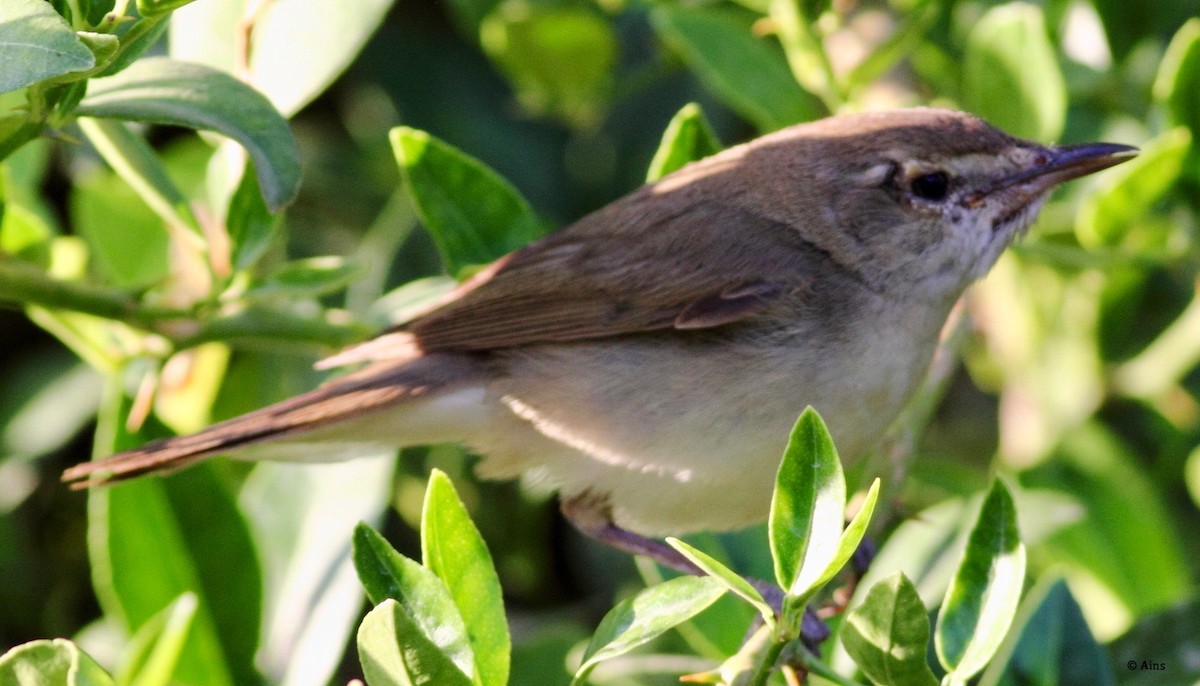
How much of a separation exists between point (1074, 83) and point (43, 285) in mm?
2622

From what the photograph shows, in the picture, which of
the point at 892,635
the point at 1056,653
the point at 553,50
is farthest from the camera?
the point at 553,50

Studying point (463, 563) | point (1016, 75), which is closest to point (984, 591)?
point (463, 563)

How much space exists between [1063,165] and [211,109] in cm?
189

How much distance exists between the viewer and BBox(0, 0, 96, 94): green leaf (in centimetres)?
183

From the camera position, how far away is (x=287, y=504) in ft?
11.0

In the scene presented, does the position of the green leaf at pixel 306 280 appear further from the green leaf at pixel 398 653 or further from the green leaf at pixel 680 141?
the green leaf at pixel 398 653

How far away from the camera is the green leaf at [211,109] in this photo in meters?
2.31

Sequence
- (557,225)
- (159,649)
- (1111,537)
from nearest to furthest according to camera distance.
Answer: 1. (159,649)
2. (1111,537)
3. (557,225)

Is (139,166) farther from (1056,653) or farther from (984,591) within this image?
(1056,653)

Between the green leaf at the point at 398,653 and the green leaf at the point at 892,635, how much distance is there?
62 cm

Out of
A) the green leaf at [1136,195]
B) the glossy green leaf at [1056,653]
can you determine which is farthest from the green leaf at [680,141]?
the glossy green leaf at [1056,653]

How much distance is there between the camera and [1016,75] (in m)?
3.45

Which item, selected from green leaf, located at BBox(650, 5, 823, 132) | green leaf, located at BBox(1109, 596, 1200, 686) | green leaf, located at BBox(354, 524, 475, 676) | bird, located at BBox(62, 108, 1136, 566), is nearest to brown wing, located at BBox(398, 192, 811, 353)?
bird, located at BBox(62, 108, 1136, 566)

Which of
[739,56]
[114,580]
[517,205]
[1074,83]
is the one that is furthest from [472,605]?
[1074,83]
